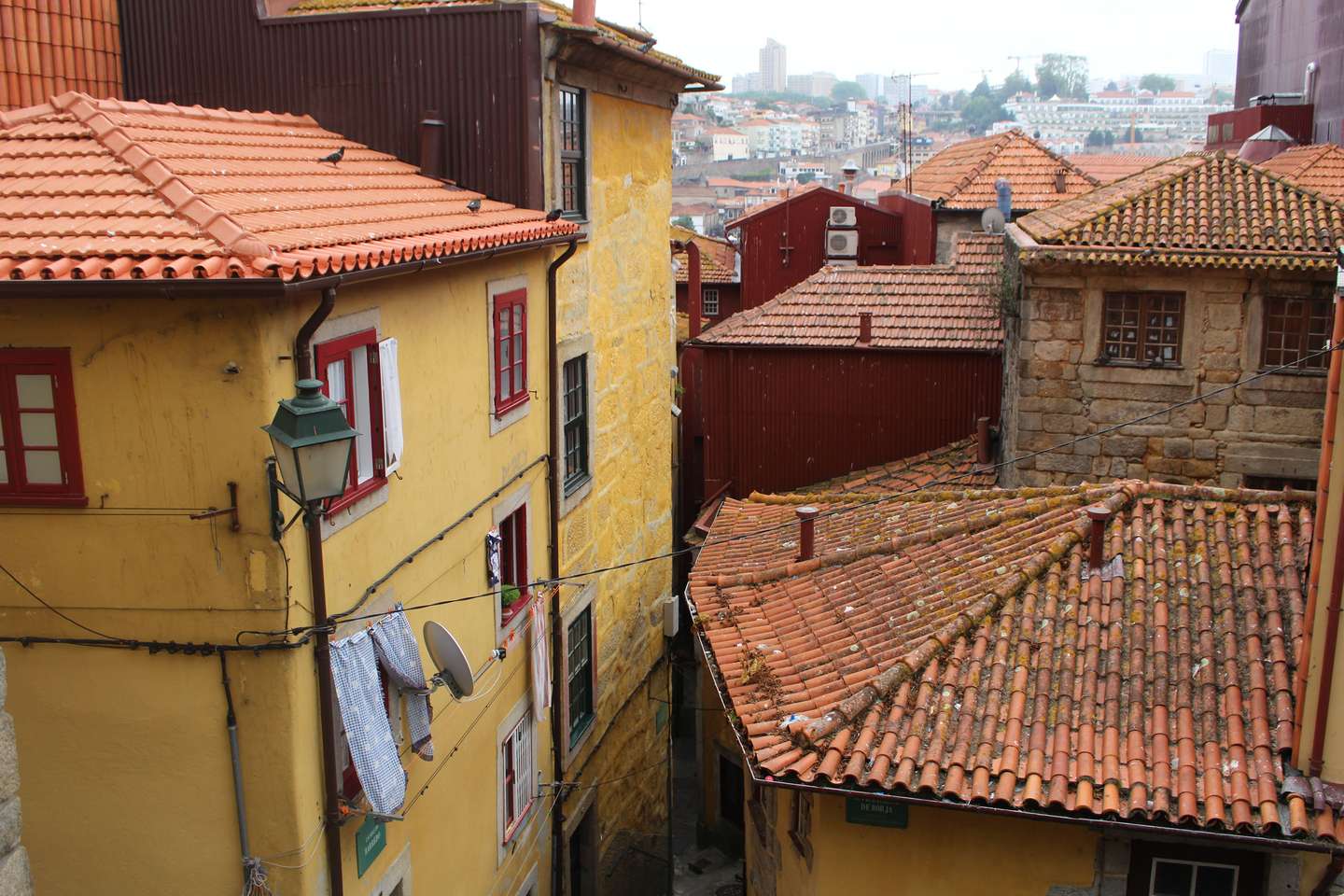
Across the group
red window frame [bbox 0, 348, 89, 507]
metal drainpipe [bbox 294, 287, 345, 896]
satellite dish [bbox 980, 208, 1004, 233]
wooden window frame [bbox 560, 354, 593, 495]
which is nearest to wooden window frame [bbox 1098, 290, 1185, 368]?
wooden window frame [bbox 560, 354, 593, 495]

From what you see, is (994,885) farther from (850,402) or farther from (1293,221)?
(850,402)

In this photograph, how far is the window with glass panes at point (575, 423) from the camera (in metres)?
13.6

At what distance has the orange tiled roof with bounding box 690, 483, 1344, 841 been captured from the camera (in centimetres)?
828

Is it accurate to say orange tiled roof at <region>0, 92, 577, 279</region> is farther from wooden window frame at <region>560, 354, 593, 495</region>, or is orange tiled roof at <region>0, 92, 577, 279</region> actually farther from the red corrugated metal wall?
the red corrugated metal wall

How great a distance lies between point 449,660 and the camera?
29.5 ft

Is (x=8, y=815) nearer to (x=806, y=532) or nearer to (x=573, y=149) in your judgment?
(x=806, y=532)

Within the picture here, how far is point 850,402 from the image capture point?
805 inches

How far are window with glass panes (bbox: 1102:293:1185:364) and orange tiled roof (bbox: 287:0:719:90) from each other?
233 inches

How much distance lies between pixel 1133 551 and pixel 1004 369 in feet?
26.2

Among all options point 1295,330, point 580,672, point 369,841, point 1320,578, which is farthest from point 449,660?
point 1295,330

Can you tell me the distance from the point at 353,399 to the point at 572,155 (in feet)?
18.4

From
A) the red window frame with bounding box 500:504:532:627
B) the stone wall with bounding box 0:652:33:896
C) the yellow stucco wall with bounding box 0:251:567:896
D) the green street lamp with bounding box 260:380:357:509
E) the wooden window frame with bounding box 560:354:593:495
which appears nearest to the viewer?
the stone wall with bounding box 0:652:33:896

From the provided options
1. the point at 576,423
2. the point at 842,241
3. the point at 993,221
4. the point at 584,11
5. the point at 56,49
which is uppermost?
the point at 584,11

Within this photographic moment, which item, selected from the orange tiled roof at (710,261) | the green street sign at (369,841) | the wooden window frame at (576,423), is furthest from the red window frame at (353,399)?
the orange tiled roof at (710,261)
